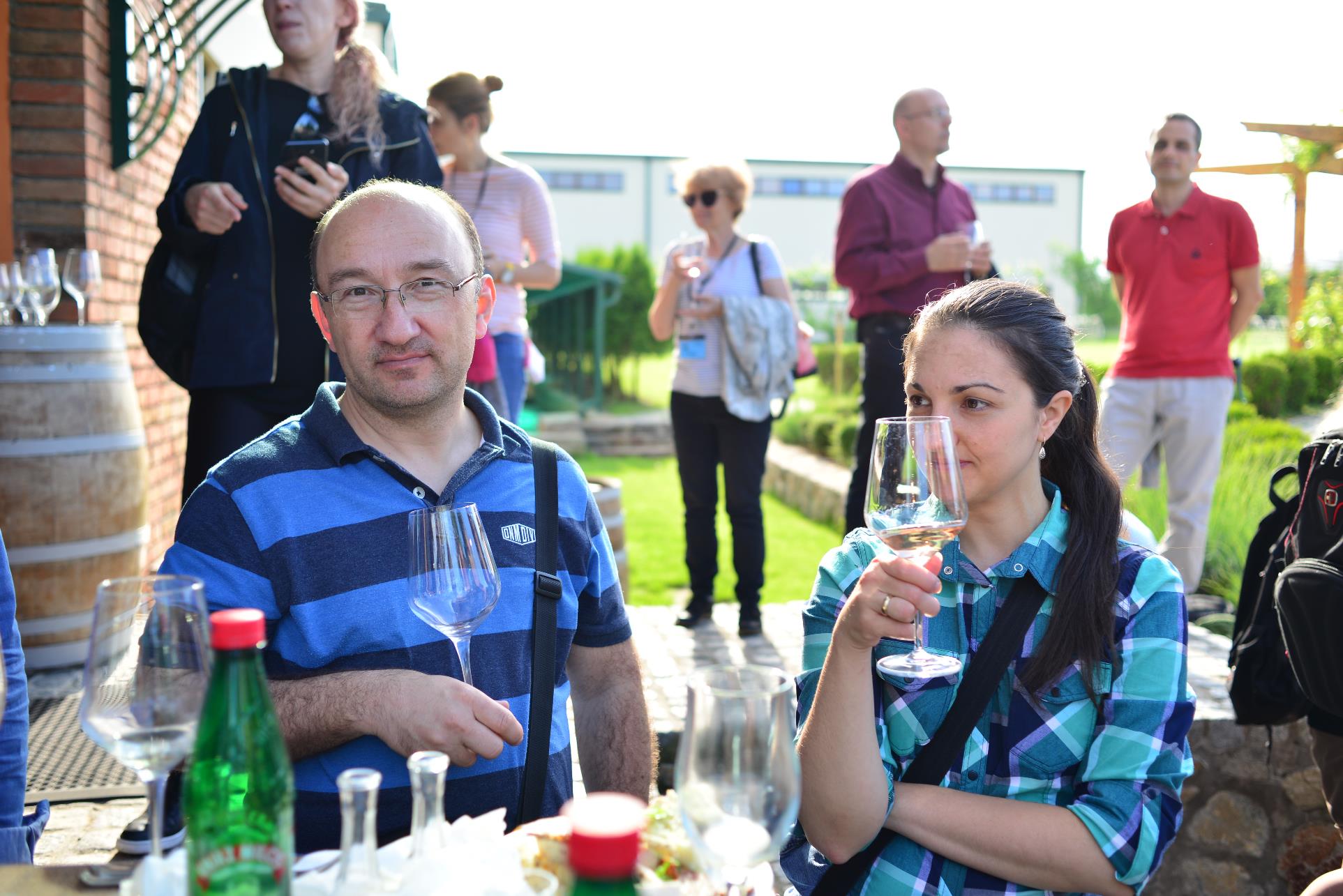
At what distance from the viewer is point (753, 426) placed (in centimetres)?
502

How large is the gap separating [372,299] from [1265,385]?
45.0 ft

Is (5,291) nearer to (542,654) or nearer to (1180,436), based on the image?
(542,654)

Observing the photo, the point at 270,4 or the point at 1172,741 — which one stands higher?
the point at 270,4

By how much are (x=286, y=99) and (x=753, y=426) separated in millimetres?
2397

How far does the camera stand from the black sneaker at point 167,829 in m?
1.30

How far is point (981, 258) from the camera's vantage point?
494 centimetres

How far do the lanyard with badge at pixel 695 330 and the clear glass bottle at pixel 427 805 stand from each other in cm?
396

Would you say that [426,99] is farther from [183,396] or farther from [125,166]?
[183,396]

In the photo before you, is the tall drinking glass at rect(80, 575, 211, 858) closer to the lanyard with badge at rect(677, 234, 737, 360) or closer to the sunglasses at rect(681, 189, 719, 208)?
the lanyard with badge at rect(677, 234, 737, 360)

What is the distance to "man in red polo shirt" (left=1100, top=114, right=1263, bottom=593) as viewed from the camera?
5344 mm

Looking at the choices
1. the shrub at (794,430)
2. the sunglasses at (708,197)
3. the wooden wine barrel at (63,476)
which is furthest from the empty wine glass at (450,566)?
the shrub at (794,430)

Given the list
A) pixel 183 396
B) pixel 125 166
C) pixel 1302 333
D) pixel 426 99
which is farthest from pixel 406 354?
pixel 1302 333

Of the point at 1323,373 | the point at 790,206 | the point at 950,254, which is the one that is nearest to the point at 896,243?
the point at 950,254

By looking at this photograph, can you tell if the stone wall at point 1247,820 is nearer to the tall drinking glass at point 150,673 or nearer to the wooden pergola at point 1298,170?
the tall drinking glass at point 150,673
